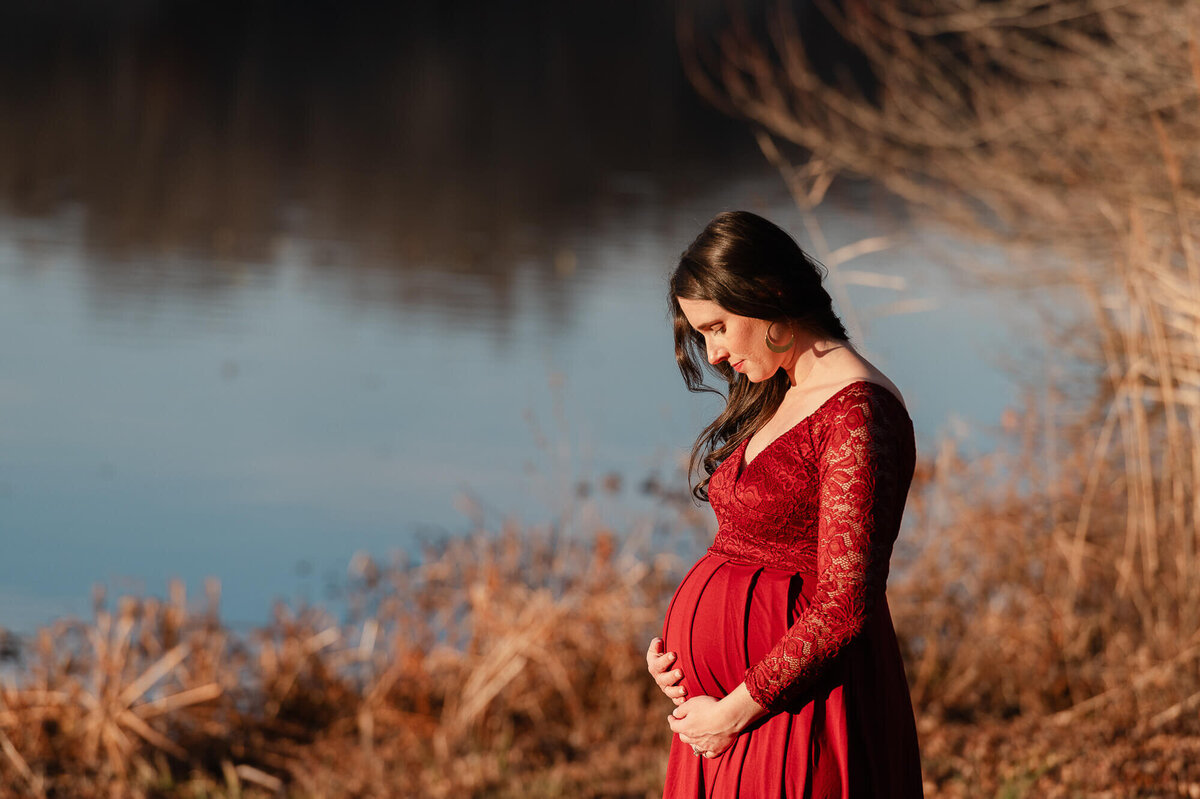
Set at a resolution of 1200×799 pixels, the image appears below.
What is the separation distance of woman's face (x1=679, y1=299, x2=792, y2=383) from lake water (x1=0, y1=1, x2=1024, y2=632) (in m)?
0.56

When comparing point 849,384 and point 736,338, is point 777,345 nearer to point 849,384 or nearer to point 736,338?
point 736,338

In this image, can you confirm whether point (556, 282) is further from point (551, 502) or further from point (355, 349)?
point (551, 502)

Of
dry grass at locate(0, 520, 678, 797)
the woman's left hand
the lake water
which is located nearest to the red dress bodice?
the woman's left hand

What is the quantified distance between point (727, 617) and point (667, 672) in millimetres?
186

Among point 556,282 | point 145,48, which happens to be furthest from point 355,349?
point 145,48

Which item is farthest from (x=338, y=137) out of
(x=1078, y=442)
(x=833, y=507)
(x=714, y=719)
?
(x=833, y=507)

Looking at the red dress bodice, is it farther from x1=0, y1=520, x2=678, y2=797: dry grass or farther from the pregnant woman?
x1=0, y1=520, x2=678, y2=797: dry grass

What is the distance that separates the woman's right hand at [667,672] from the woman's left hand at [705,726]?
0.16 ft

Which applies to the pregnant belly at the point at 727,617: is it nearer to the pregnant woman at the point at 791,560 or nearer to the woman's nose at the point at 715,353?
the pregnant woman at the point at 791,560

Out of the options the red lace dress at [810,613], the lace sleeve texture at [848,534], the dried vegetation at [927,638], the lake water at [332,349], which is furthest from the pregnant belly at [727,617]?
the dried vegetation at [927,638]

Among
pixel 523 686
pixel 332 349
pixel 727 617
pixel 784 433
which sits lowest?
pixel 523 686

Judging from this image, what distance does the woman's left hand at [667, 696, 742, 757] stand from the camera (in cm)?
258

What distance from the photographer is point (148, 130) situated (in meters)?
22.0

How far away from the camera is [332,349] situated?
1223 cm
